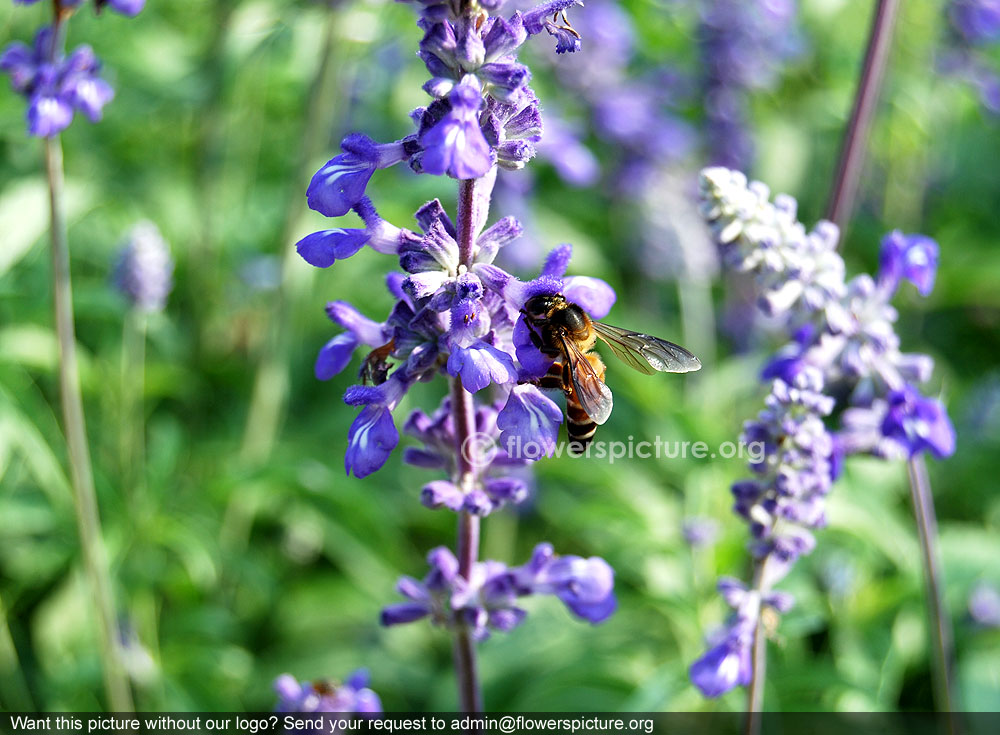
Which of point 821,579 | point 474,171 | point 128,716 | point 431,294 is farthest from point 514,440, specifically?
point 821,579

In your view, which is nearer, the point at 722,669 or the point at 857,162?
the point at 722,669

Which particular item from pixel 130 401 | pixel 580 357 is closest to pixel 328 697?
pixel 580 357

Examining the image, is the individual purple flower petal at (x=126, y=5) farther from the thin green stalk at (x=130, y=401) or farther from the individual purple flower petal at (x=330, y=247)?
the thin green stalk at (x=130, y=401)

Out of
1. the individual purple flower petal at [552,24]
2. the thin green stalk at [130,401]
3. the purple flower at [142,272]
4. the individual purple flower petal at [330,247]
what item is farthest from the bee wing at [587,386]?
the thin green stalk at [130,401]

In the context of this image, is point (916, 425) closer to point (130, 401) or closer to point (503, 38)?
point (503, 38)

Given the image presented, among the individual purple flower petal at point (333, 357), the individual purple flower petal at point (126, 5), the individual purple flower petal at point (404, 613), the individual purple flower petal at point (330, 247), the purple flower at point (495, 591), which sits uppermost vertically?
the individual purple flower petal at point (126, 5)

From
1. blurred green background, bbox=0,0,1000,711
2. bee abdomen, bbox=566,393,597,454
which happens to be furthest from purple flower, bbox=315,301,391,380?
blurred green background, bbox=0,0,1000,711
